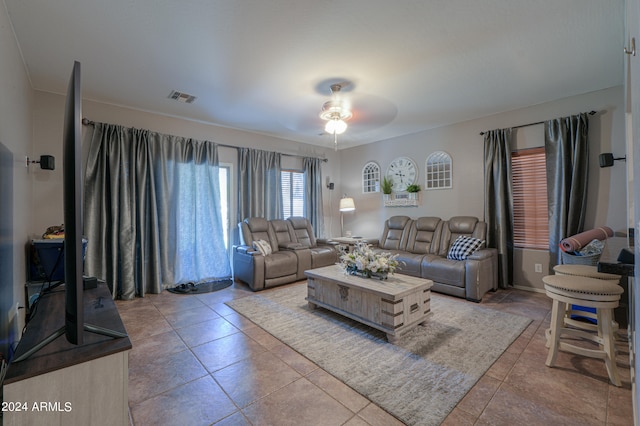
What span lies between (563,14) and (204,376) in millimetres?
3832

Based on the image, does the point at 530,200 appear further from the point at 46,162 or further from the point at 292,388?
the point at 46,162

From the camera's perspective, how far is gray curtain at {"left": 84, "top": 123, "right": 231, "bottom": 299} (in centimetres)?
363

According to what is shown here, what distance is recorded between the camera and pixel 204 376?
6.67 ft

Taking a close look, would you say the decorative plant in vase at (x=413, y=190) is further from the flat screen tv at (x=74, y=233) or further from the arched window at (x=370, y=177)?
the flat screen tv at (x=74, y=233)

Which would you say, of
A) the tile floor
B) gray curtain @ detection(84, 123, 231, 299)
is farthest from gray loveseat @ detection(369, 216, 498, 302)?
gray curtain @ detection(84, 123, 231, 299)

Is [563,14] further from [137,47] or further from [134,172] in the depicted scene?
[134,172]

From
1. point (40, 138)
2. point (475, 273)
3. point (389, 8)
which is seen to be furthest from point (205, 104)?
point (475, 273)

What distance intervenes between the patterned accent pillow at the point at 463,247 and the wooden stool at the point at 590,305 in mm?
1729

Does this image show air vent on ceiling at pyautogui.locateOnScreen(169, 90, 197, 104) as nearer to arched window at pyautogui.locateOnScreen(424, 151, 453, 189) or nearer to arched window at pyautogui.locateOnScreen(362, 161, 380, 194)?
arched window at pyautogui.locateOnScreen(362, 161, 380, 194)

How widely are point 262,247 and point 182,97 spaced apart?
2.38 metres

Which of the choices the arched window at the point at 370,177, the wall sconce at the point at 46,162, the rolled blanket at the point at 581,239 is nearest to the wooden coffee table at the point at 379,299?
the rolled blanket at the point at 581,239

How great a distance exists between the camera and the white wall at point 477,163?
Result: 332 centimetres

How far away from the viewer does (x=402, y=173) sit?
5.45 metres

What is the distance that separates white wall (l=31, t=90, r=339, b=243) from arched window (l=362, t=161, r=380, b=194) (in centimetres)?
202
